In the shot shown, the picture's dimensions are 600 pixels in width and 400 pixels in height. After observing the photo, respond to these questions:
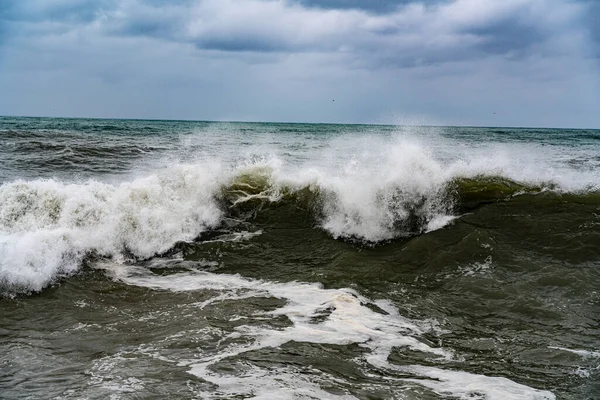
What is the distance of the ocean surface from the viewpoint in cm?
450

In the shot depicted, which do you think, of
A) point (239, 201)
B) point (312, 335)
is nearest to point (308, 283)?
point (312, 335)

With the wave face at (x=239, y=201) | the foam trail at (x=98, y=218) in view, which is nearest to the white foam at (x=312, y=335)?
the foam trail at (x=98, y=218)

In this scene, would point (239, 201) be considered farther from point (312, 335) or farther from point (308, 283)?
point (312, 335)

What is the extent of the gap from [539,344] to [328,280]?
9.28 ft

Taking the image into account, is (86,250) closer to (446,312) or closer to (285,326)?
(285,326)

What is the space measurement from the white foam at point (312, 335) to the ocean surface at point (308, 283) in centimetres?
2

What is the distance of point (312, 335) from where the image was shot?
5.35 m

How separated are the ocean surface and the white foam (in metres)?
0.02

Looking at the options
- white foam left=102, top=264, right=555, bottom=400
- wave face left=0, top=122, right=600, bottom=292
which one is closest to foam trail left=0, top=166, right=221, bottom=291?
wave face left=0, top=122, right=600, bottom=292

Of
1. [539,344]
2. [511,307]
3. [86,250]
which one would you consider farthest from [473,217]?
[86,250]

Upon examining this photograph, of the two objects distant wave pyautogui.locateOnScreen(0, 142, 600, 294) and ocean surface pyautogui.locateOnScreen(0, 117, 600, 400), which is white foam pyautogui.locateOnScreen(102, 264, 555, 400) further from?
distant wave pyautogui.locateOnScreen(0, 142, 600, 294)

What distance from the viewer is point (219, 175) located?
10750mm

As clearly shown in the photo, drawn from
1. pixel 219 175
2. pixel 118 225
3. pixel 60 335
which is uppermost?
pixel 219 175

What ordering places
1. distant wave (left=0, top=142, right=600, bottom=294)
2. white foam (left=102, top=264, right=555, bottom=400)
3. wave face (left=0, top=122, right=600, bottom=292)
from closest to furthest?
1. white foam (left=102, top=264, right=555, bottom=400)
2. wave face (left=0, top=122, right=600, bottom=292)
3. distant wave (left=0, top=142, right=600, bottom=294)
